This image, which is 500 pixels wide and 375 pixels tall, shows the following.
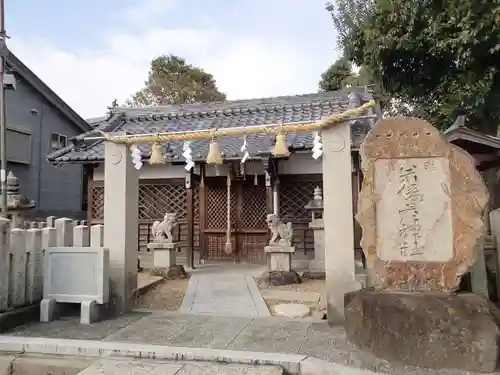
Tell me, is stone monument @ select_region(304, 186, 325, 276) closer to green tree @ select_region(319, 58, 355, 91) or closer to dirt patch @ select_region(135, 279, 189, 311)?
dirt patch @ select_region(135, 279, 189, 311)

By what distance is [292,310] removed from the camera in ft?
23.0

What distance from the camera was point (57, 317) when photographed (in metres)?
6.42

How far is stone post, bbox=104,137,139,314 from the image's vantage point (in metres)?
6.78

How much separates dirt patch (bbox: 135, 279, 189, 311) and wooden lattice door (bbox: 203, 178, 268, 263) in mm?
2870

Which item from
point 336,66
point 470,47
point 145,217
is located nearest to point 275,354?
point 145,217

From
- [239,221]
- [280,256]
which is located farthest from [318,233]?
[239,221]

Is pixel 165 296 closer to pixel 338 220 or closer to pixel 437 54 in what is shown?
pixel 338 220

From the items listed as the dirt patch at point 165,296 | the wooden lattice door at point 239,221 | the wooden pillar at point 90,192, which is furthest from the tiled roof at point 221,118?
the dirt patch at point 165,296

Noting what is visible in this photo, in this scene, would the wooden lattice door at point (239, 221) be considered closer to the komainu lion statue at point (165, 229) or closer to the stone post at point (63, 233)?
the komainu lion statue at point (165, 229)

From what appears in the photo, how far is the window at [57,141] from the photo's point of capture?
17625 millimetres

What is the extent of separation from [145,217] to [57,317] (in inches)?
266

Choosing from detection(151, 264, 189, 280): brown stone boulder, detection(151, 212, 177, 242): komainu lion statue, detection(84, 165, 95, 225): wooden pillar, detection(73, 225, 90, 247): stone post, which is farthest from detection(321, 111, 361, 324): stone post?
detection(84, 165, 95, 225): wooden pillar

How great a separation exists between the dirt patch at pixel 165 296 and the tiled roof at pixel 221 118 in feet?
12.6

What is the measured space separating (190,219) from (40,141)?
29.6 ft
